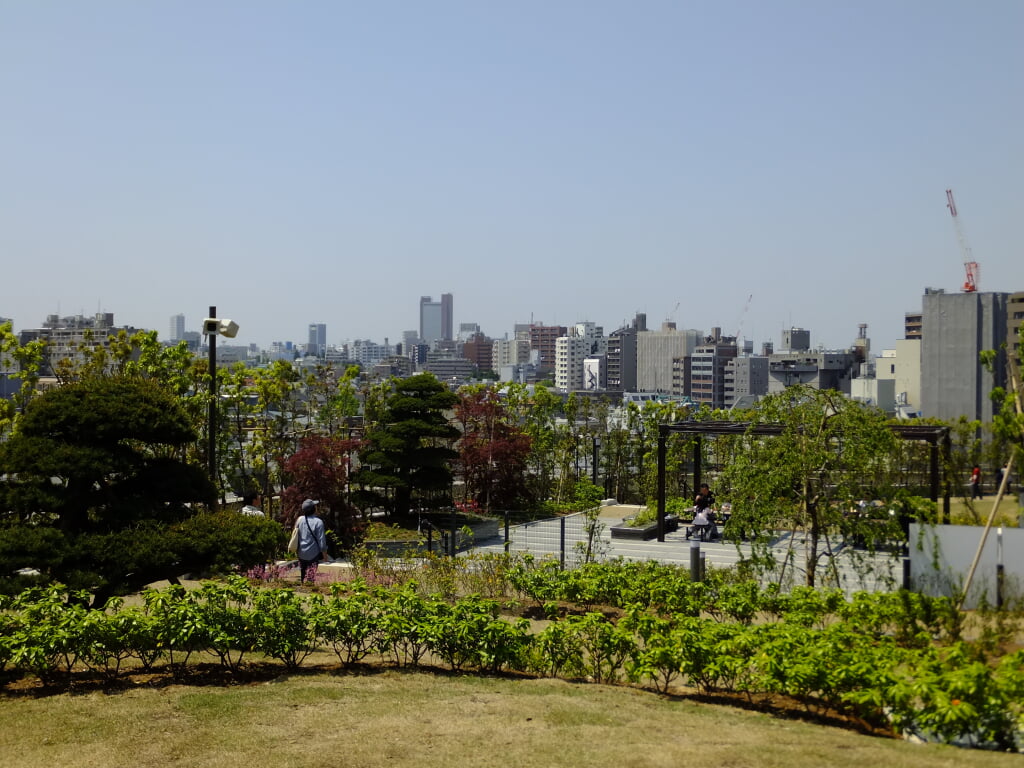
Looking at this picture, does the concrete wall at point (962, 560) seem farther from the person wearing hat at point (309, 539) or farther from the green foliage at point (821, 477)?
the person wearing hat at point (309, 539)

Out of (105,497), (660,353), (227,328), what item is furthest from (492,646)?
(660,353)

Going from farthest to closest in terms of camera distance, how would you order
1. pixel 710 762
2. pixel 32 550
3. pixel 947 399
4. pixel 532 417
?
pixel 947 399 < pixel 532 417 < pixel 32 550 < pixel 710 762

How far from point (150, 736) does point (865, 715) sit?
15.3 feet

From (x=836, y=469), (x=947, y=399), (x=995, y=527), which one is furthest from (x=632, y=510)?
(x=947, y=399)

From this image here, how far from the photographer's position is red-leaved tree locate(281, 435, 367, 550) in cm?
1564

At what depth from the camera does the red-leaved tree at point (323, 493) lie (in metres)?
15.6

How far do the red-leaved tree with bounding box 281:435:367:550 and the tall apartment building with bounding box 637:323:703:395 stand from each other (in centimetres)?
16412

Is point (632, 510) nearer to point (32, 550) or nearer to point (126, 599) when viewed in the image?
point (126, 599)

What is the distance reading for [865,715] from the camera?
6266mm

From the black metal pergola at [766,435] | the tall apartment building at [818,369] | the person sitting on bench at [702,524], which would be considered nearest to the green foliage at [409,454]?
the black metal pergola at [766,435]

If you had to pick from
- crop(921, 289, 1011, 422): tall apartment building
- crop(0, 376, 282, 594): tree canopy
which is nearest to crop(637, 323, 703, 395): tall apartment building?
crop(921, 289, 1011, 422): tall apartment building

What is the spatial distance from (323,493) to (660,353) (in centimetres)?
17578

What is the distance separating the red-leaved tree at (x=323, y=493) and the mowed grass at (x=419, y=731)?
8.49 m

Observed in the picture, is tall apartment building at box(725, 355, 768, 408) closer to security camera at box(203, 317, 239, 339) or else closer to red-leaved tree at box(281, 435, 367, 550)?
red-leaved tree at box(281, 435, 367, 550)
